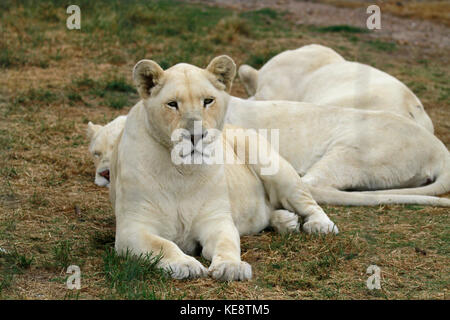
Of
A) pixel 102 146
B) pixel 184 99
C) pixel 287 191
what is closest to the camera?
pixel 184 99

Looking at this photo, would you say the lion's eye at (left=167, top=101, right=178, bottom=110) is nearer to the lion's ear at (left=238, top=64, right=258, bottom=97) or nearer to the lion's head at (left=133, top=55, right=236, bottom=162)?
the lion's head at (left=133, top=55, right=236, bottom=162)

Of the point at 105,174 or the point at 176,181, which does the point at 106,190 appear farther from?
the point at 176,181

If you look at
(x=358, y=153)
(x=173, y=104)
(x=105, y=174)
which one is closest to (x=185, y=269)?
(x=173, y=104)

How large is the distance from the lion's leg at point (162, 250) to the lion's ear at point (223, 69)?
0.92 m

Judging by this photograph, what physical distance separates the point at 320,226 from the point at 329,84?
3.60 metres

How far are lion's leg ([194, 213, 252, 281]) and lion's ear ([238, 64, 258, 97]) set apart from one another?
5.05 m

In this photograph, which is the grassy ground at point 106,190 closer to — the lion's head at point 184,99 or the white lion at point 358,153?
the white lion at point 358,153

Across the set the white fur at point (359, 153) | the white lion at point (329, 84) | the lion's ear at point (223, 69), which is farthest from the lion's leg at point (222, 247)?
the white lion at point (329, 84)

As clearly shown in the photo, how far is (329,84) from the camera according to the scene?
8.28 m

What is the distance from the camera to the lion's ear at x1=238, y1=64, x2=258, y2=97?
9.30 metres

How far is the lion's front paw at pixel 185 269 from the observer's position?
12.7 feet

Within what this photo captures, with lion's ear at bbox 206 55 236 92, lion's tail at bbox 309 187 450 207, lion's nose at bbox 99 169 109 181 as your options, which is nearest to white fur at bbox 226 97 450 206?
lion's tail at bbox 309 187 450 207
